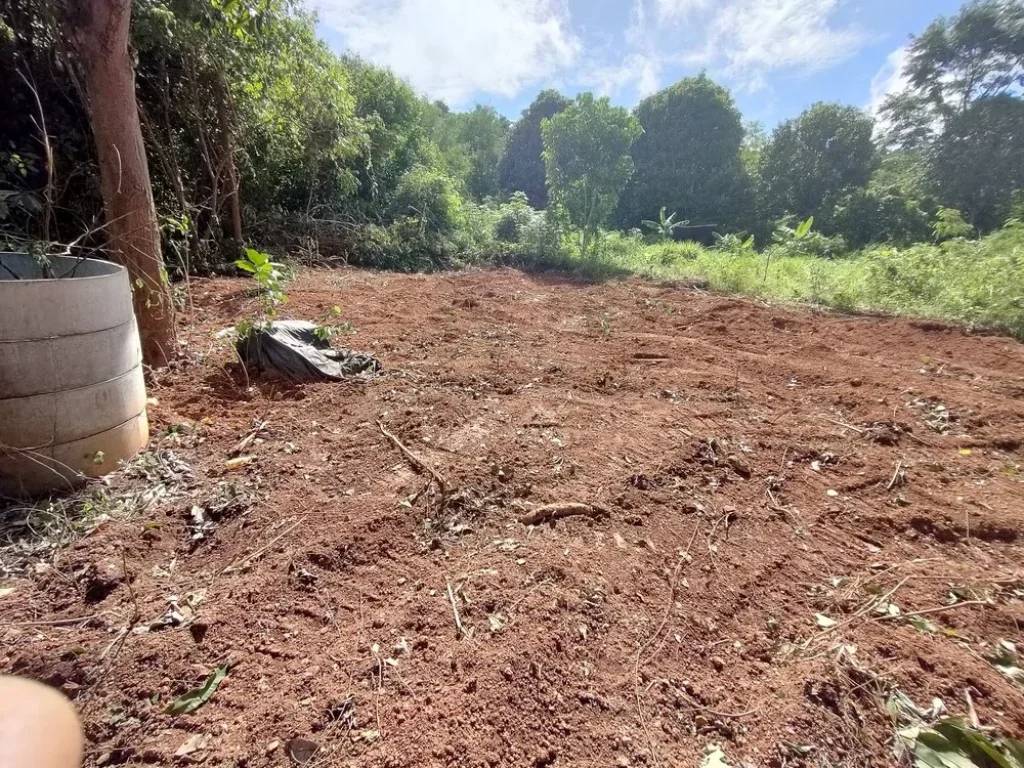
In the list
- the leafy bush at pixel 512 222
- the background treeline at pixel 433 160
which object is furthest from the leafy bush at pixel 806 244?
the leafy bush at pixel 512 222

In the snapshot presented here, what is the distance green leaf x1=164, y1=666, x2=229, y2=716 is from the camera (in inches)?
49.0

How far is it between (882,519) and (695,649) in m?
1.35

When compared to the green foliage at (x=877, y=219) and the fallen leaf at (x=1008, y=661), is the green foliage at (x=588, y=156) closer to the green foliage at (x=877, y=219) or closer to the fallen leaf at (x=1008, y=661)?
the fallen leaf at (x=1008, y=661)

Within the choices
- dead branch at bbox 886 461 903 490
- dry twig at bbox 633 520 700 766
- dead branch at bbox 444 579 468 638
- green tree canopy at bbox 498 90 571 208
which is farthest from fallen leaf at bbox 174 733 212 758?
green tree canopy at bbox 498 90 571 208

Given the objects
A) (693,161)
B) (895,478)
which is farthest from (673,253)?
(693,161)

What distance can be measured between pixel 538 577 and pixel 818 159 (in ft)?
78.6

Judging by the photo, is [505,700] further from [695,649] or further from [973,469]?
[973,469]

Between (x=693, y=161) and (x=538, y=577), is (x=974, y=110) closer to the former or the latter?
(x=693, y=161)

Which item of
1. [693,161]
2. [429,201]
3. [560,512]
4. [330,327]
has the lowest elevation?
[560,512]

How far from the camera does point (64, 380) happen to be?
1901 mm

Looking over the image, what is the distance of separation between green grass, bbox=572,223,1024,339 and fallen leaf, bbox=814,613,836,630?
6.01m

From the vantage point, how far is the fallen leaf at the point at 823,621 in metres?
1.62

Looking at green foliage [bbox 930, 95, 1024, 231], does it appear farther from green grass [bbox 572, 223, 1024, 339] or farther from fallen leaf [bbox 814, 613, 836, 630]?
fallen leaf [bbox 814, 613, 836, 630]

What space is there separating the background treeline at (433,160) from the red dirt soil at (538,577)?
188 cm
